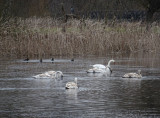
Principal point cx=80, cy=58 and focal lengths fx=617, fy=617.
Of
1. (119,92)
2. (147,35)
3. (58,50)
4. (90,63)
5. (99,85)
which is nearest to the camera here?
(119,92)

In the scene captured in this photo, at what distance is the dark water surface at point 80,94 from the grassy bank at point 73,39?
12.2 ft

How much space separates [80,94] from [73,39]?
12.7 metres

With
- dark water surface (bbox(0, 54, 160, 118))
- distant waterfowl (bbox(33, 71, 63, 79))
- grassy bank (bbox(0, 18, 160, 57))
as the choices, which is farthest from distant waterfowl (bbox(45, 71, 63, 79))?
grassy bank (bbox(0, 18, 160, 57))

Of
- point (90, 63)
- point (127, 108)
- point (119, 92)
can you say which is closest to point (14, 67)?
point (90, 63)

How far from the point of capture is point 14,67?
2361 cm

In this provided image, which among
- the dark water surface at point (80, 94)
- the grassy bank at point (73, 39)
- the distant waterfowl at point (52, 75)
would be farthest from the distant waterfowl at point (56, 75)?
the grassy bank at point (73, 39)

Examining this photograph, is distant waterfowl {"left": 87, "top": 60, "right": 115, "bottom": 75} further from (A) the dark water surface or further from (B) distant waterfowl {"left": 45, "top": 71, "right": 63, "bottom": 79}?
(B) distant waterfowl {"left": 45, "top": 71, "right": 63, "bottom": 79}

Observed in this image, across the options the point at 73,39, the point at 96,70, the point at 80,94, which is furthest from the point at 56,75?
the point at 73,39

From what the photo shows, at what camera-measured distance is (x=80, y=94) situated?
52.9ft

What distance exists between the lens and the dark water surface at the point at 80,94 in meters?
13.3

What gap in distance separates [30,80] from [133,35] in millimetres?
11809

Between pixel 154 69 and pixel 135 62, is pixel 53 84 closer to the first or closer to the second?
pixel 154 69

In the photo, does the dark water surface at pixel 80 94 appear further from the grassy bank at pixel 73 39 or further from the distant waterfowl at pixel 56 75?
the grassy bank at pixel 73 39

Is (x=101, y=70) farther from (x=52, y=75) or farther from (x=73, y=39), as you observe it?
(x=73, y=39)
